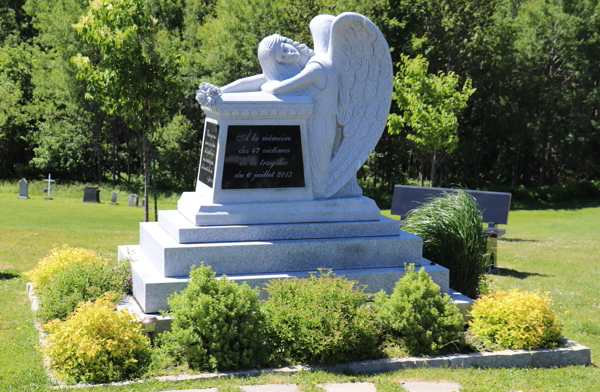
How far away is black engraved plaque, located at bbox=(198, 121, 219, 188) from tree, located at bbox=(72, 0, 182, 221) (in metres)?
6.90

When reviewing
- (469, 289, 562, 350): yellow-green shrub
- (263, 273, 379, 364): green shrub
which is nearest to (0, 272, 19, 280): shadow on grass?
(263, 273, 379, 364): green shrub

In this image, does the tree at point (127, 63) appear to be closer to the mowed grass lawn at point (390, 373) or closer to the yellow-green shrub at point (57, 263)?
the mowed grass lawn at point (390, 373)

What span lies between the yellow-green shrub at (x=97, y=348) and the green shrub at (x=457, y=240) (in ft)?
15.8

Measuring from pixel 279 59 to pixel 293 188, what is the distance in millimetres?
1966

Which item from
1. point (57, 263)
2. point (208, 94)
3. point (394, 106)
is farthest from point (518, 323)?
point (394, 106)

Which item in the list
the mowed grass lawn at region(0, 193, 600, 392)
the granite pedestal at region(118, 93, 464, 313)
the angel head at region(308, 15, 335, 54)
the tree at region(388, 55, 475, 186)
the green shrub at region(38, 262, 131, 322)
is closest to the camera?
the mowed grass lawn at region(0, 193, 600, 392)

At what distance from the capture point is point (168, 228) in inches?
375

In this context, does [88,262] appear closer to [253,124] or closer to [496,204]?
[253,124]

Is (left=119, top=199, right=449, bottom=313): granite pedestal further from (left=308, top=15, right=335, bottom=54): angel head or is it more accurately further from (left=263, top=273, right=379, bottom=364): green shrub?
(left=308, top=15, right=335, bottom=54): angel head

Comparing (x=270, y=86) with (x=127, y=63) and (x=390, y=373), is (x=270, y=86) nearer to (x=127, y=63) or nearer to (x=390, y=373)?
(x=390, y=373)

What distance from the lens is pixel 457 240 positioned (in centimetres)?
→ 980

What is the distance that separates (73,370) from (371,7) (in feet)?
87.6

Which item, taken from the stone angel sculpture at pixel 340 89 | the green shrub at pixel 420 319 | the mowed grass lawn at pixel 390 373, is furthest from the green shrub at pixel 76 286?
the green shrub at pixel 420 319

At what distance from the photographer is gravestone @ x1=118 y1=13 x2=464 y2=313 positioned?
28.9 ft
